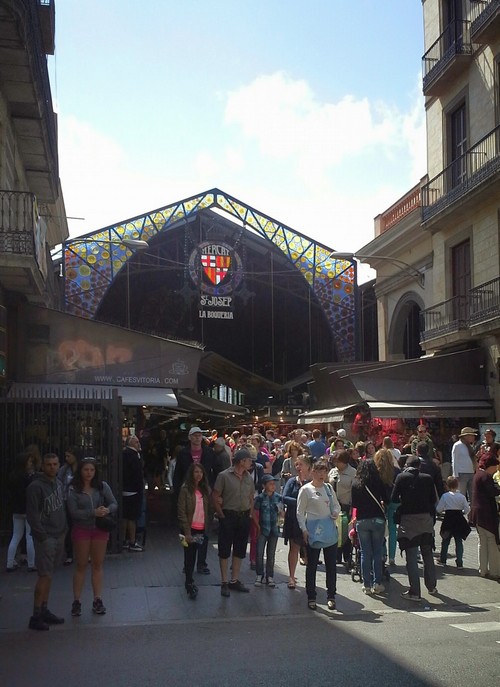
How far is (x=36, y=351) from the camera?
17.2 m


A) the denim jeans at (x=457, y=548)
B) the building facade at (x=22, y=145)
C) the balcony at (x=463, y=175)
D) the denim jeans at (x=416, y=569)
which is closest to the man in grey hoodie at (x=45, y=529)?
the denim jeans at (x=416, y=569)

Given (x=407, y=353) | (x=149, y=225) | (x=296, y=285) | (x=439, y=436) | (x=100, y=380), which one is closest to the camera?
(x=100, y=380)

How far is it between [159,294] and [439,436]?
19.9 meters

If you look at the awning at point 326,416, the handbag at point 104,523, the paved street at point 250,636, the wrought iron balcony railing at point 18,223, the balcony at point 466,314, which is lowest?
the paved street at point 250,636

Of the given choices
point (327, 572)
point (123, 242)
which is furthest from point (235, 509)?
point (123, 242)

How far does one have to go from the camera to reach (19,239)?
552 inches

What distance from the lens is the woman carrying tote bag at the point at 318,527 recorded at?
8969mm

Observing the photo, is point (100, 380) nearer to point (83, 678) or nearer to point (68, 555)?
point (68, 555)

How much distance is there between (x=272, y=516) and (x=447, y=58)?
16.1 meters

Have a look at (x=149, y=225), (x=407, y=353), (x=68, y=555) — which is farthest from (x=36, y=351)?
(x=149, y=225)

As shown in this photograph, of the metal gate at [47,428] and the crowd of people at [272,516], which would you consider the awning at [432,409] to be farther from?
the metal gate at [47,428]

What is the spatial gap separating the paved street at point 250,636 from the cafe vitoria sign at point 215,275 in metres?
25.5

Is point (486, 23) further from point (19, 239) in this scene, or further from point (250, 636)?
point (250, 636)

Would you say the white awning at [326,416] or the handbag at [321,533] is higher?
the white awning at [326,416]
